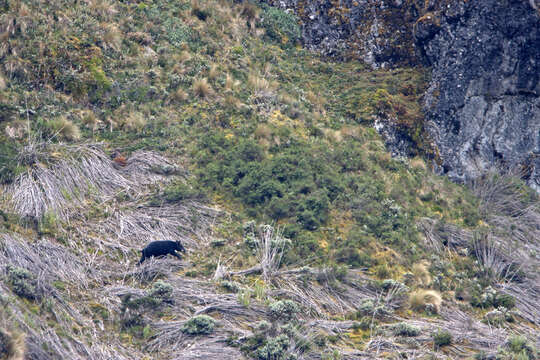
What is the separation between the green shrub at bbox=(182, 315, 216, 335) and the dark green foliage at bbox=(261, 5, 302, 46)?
11171 millimetres

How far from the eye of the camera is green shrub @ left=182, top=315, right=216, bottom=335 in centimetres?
815

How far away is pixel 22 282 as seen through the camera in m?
7.73

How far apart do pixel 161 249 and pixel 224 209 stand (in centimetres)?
195

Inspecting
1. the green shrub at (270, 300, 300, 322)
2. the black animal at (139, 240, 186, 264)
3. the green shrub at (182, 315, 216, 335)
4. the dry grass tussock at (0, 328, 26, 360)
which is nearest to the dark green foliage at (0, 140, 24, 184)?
the black animal at (139, 240, 186, 264)

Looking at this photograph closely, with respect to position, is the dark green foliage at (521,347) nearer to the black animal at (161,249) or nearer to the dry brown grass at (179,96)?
the black animal at (161,249)

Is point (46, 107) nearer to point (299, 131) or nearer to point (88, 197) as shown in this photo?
point (88, 197)

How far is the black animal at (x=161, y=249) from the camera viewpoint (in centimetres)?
958

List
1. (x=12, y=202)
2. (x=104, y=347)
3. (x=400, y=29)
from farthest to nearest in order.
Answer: (x=400, y=29) → (x=12, y=202) → (x=104, y=347)

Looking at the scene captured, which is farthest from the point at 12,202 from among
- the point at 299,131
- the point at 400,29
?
the point at 400,29

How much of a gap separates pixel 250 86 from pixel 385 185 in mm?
4367

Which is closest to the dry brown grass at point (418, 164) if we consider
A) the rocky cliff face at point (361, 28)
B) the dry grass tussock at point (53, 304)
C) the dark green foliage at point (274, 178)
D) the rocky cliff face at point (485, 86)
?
the rocky cliff face at point (485, 86)

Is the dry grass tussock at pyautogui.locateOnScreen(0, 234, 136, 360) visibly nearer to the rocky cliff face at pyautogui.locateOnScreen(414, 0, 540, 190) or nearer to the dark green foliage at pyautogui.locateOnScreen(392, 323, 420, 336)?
the dark green foliage at pyautogui.locateOnScreen(392, 323, 420, 336)

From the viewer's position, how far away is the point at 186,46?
15000 mm

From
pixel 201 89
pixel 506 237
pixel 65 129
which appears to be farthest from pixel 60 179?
pixel 506 237
